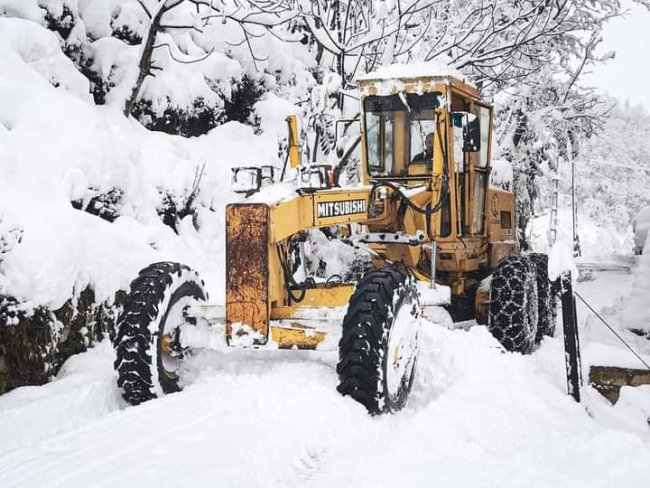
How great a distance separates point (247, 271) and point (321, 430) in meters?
1.23

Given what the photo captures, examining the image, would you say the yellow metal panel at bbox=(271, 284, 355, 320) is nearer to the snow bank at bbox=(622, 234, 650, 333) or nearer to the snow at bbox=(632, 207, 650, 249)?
the snow bank at bbox=(622, 234, 650, 333)

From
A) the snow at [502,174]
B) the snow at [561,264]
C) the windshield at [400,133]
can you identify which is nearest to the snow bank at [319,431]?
the snow at [561,264]

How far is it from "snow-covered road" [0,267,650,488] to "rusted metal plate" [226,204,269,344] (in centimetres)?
38

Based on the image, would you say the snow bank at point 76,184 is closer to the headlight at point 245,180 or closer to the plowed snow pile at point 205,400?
the plowed snow pile at point 205,400

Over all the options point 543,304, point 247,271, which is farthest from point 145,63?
point 543,304

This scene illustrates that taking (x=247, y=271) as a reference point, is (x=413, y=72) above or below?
above

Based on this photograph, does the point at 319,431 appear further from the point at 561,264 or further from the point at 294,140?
the point at 294,140

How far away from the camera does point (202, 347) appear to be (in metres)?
4.97

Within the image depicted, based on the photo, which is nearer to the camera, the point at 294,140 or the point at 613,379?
the point at 613,379

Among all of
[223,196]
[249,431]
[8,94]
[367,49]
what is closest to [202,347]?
[249,431]

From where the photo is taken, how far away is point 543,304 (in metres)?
8.63

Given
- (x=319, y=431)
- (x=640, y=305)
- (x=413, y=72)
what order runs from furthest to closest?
(x=640, y=305) → (x=413, y=72) → (x=319, y=431)

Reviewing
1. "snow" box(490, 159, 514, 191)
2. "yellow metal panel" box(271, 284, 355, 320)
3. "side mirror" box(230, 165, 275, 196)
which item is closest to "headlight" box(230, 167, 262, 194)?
"side mirror" box(230, 165, 275, 196)

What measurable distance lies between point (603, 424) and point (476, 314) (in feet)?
9.26
